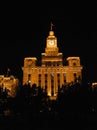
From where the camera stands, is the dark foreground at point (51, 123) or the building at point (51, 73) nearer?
the dark foreground at point (51, 123)

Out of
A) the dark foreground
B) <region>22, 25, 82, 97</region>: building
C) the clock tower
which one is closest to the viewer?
the dark foreground

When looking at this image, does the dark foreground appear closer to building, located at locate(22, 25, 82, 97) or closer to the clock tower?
building, located at locate(22, 25, 82, 97)

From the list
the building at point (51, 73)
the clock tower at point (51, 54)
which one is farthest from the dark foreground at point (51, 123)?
the clock tower at point (51, 54)

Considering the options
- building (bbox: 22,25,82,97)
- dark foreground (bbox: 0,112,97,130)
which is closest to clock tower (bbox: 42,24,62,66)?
building (bbox: 22,25,82,97)

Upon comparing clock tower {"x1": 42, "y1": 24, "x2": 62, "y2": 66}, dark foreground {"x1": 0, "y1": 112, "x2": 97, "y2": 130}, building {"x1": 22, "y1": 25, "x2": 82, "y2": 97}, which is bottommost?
dark foreground {"x1": 0, "y1": 112, "x2": 97, "y2": 130}

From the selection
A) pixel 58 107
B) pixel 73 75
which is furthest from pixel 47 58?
pixel 58 107

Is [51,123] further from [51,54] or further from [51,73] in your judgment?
[51,54]

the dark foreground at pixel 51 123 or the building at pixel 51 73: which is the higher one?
the building at pixel 51 73

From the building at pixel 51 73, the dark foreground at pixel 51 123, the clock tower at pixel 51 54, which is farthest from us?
the clock tower at pixel 51 54

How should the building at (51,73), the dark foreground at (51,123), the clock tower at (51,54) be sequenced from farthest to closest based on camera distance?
the clock tower at (51,54) < the building at (51,73) < the dark foreground at (51,123)

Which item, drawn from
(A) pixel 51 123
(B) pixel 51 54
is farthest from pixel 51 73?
(A) pixel 51 123

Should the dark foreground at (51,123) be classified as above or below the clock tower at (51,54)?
below

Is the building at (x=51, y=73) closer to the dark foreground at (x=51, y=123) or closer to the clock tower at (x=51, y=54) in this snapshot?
the clock tower at (x=51, y=54)

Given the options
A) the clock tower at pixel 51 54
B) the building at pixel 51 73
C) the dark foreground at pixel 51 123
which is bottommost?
the dark foreground at pixel 51 123
